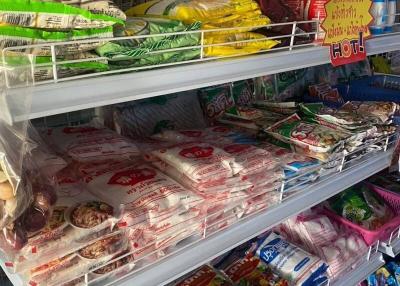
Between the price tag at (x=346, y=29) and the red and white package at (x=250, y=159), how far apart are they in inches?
11.0

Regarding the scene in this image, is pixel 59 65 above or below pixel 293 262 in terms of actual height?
above

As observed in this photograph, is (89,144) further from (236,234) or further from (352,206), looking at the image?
(352,206)

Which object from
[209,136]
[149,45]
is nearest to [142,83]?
[149,45]

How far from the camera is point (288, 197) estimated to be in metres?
1.08

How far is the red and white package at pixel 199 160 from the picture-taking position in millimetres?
906

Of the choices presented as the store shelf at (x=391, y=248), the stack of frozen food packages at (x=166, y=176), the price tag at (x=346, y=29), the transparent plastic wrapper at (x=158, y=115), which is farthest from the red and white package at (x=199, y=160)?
the store shelf at (x=391, y=248)

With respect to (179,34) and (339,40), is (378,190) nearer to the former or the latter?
(339,40)

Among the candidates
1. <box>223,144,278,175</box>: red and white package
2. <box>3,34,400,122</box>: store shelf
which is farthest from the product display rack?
<box>223,144,278,175</box>: red and white package

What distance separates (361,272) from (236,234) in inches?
28.8

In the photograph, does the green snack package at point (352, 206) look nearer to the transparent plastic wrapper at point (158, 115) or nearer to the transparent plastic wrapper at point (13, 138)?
the transparent plastic wrapper at point (158, 115)

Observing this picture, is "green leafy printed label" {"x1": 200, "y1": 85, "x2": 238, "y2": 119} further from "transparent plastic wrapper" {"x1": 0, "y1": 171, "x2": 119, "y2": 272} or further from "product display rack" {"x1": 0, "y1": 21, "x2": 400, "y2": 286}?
"transparent plastic wrapper" {"x1": 0, "y1": 171, "x2": 119, "y2": 272}

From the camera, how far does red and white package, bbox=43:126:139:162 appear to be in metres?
0.96

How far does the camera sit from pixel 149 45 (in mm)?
702

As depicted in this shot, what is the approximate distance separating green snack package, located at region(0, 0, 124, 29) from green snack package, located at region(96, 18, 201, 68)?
0.17 ft
